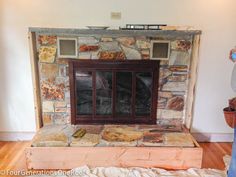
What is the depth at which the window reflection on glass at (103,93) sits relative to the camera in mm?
2832

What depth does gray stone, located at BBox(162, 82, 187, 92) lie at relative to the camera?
2.88 meters

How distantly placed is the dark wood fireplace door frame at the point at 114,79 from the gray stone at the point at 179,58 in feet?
0.61

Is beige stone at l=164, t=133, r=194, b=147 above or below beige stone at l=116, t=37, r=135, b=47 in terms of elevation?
below

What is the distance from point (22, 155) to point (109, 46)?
5.39ft

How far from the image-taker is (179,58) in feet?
9.20

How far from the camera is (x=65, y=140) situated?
96.7 inches

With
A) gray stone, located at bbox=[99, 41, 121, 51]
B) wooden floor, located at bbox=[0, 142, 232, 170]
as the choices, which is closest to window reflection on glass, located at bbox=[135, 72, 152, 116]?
gray stone, located at bbox=[99, 41, 121, 51]

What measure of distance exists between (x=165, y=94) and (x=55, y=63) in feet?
4.72

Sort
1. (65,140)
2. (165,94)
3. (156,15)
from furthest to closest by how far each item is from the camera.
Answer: (165,94) → (156,15) → (65,140)

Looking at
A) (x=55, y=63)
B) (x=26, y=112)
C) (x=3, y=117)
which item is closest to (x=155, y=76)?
(x=55, y=63)

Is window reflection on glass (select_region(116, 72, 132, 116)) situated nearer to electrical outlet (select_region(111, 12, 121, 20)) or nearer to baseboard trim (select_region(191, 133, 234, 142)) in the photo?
electrical outlet (select_region(111, 12, 121, 20))

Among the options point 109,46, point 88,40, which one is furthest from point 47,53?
point 109,46

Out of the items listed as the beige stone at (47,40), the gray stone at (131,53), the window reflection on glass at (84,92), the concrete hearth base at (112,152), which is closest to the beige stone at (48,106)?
the window reflection on glass at (84,92)

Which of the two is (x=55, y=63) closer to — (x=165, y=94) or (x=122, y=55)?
(x=122, y=55)
